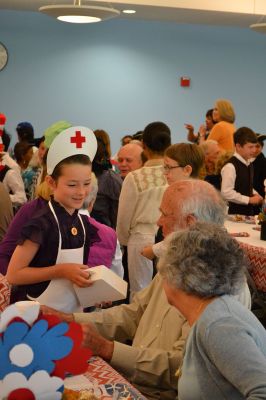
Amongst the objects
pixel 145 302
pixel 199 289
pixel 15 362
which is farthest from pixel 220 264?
pixel 145 302

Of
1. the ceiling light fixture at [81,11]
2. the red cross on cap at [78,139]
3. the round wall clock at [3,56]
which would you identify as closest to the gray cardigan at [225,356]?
the red cross on cap at [78,139]

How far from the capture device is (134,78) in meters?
12.4

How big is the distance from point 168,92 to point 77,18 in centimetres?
563

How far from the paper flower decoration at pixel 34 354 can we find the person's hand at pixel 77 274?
112 cm

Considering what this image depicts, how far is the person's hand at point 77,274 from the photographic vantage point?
290 cm

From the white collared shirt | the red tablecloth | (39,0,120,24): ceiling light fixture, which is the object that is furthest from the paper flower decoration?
the white collared shirt

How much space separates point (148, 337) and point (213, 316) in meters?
0.86

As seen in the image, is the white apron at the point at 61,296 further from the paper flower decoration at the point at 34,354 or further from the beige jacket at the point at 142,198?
the beige jacket at the point at 142,198

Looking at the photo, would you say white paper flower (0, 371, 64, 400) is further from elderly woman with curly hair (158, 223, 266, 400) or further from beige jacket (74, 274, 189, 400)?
beige jacket (74, 274, 189, 400)

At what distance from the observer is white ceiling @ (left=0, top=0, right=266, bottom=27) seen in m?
10.4

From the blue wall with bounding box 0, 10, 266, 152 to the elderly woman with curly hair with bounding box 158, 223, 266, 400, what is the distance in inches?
388

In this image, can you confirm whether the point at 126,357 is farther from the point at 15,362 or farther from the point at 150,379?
the point at 15,362

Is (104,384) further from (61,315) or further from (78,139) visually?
(78,139)

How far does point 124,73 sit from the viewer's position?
12336mm
